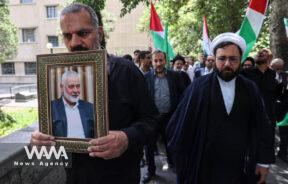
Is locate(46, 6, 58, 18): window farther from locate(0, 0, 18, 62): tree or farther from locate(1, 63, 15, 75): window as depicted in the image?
locate(0, 0, 18, 62): tree

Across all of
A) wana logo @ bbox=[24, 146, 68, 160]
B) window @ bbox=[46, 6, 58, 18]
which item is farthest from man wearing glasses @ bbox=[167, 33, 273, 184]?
window @ bbox=[46, 6, 58, 18]

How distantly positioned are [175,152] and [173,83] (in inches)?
112

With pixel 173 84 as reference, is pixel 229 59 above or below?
above

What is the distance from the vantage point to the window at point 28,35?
4316 cm

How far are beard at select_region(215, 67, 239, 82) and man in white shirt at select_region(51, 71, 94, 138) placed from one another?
71.5 inches

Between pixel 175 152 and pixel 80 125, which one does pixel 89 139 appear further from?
pixel 175 152

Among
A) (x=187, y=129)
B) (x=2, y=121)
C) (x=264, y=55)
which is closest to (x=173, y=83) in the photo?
(x=264, y=55)

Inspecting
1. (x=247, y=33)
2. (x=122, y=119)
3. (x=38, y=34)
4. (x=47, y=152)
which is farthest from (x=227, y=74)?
(x=38, y=34)

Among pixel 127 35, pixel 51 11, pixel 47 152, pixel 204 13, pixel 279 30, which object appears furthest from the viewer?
pixel 127 35

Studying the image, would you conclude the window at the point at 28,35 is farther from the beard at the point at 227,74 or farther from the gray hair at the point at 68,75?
the gray hair at the point at 68,75

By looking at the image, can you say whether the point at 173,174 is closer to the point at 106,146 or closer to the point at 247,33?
the point at 247,33

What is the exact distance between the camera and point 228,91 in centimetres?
356

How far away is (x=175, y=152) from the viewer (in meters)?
3.58

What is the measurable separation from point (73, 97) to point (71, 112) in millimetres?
76
